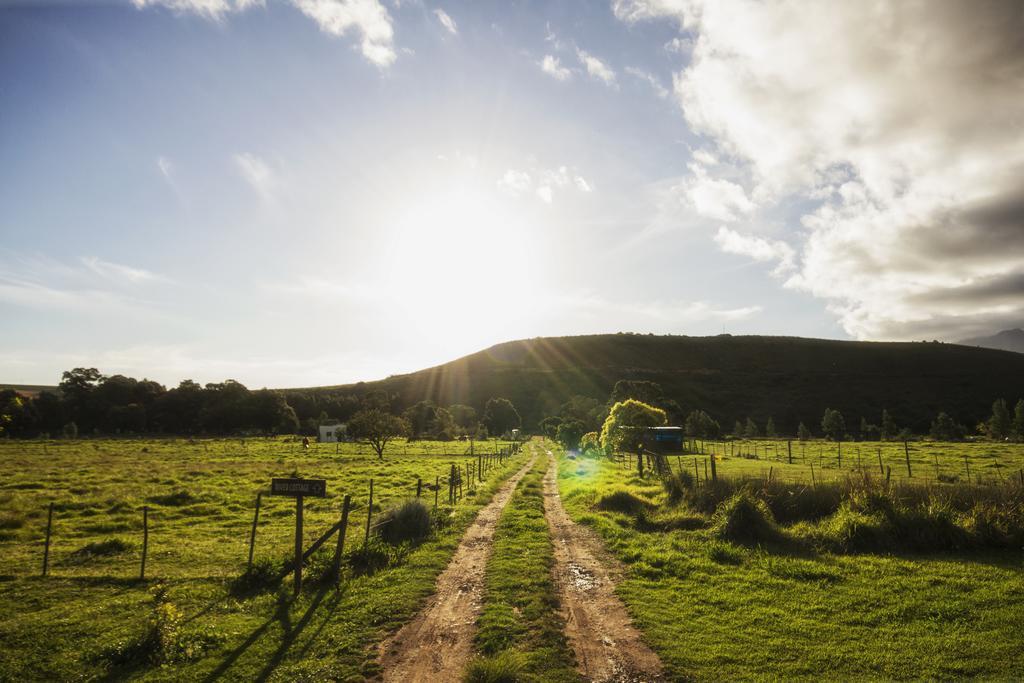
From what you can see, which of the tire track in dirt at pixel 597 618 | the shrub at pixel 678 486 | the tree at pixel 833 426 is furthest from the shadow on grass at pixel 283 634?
the tree at pixel 833 426

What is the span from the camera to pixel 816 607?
1031 centimetres

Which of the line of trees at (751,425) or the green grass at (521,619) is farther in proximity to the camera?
the line of trees at (751,425)

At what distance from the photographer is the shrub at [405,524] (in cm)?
1628

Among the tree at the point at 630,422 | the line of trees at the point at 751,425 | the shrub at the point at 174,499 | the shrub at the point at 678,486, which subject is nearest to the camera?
the shrub at the point at 678,486

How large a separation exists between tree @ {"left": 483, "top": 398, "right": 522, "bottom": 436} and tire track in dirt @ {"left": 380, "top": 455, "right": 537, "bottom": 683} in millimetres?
111955

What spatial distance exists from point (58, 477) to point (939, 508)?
1901 inches

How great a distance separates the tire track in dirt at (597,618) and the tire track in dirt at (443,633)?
2031 mm

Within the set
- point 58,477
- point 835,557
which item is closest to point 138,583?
point 835,557

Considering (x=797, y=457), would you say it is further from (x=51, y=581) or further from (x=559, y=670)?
(x=51, y=581)

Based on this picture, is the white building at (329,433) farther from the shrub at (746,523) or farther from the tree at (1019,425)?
the tree at (1019,425)

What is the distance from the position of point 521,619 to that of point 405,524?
801cm

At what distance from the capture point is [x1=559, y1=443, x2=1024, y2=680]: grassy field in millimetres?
7914

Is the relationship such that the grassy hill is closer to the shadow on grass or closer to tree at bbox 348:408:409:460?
tree at bbox 348:408:409:460

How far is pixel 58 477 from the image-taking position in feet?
107
